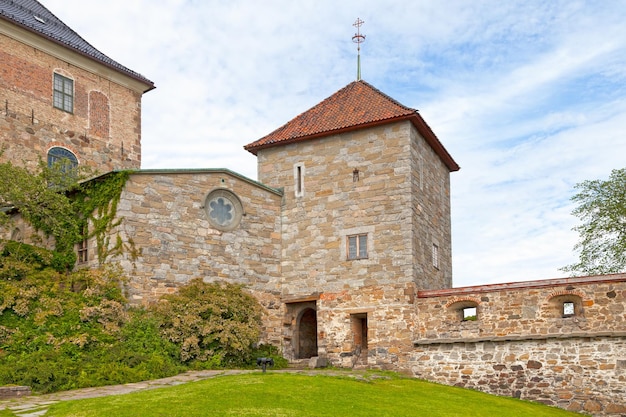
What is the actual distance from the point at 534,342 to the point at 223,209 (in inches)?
383

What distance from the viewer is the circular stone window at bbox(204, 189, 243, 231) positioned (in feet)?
74.1

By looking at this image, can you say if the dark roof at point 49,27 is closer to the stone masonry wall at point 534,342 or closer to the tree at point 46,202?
the tree at point 46,202

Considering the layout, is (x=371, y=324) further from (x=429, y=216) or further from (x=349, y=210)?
(x=429, y=216)

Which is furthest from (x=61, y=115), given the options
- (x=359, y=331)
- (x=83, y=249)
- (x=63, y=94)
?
(x=359, y=331)

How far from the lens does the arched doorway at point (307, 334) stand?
2394cm

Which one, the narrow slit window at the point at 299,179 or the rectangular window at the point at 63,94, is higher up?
the rectangular window at the point at 63,94

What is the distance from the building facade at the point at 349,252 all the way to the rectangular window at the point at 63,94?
10 centimetres

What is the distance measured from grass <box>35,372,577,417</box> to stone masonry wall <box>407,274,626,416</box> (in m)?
0.85

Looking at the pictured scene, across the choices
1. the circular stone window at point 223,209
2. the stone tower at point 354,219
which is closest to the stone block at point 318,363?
the stone tower at point 354,219

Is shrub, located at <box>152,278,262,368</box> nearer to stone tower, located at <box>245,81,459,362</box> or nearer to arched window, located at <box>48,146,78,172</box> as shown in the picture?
stone tower, located at <box>245,81,459,362</box>

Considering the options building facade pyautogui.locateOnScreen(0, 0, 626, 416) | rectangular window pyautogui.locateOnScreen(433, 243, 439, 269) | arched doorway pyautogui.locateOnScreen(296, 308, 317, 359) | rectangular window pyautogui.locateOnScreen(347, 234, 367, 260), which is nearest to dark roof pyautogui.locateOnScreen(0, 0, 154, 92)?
building facade pyautogui.locateOnScreen(0, 0, 626, 416)

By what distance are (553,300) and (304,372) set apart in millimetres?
6743

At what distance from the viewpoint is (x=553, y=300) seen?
64.4ft

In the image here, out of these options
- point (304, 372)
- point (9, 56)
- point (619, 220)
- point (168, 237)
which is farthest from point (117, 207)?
point (619, 220)
